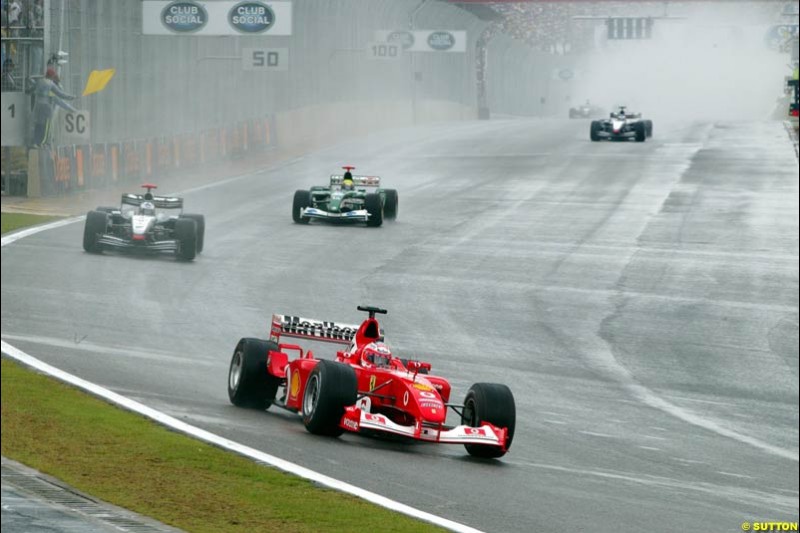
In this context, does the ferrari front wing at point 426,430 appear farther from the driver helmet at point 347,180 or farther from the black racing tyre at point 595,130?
the black racing tyre at point 595,130

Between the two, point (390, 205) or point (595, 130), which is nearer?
point (390, 205)

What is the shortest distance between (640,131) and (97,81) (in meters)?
48.6

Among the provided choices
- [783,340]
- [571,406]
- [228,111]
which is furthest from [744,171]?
[228,111]

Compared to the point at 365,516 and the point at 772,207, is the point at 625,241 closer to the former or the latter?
the point at 772,207

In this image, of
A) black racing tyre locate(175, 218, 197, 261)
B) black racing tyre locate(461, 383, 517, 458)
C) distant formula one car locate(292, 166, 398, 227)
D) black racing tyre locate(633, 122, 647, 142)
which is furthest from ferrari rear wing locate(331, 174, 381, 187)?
black racing tyre locate(633, 122, 647, 142)

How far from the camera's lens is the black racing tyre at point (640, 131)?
177ft

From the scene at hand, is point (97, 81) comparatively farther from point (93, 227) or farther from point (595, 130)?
point (595, 130)

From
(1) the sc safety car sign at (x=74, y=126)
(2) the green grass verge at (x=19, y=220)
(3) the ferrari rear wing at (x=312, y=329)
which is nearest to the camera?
(1) the sc safety car sign at (x=74, y=126)

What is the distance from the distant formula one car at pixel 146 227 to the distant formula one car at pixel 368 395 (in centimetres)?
113

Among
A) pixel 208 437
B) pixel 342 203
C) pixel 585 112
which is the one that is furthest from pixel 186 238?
pixel 585 112

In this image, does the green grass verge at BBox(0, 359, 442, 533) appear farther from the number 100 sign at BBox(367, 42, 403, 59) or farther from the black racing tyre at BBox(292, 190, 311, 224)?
the number 100 sign at BBox(367, 42, 403, 59)

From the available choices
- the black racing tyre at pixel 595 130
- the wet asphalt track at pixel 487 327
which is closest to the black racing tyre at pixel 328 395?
the wet asphalt track at pixel 487 327

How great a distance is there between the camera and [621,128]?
52.9m

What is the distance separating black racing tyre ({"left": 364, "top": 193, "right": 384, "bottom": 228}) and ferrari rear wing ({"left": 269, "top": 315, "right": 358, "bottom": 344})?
9.66ft
